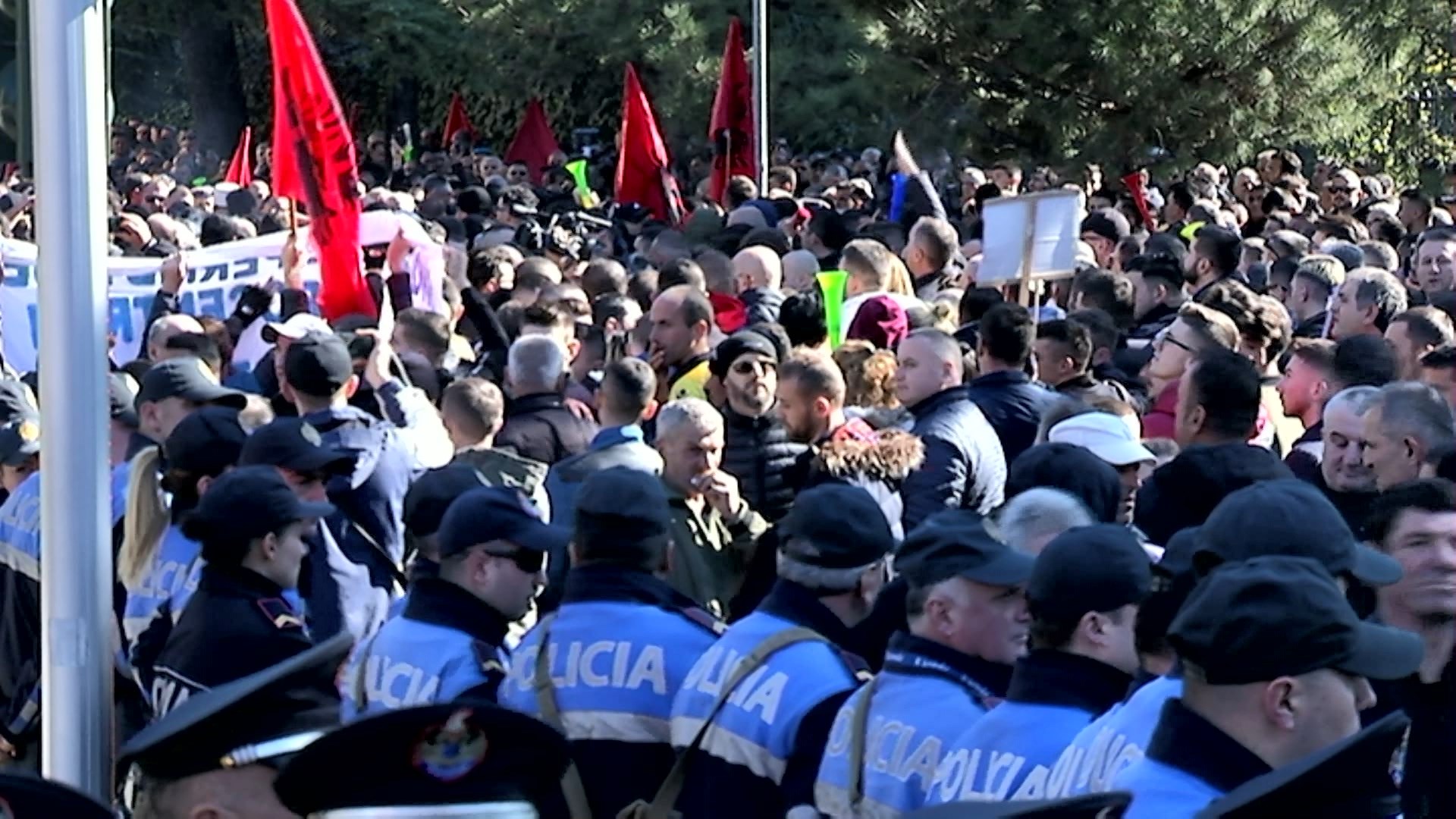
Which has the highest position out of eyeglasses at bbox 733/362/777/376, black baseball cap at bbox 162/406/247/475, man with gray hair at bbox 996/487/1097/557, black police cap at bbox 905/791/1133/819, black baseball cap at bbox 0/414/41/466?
black police cap at bbox 905/791/1133/819

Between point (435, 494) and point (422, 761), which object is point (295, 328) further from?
point (422, 761)

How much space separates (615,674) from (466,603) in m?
0.47

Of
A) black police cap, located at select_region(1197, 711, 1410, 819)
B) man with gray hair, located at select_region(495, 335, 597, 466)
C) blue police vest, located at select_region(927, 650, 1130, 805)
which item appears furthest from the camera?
man with gray hair, located at select_region(495, 335, 597, 466)

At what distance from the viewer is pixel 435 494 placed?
5973 millimetres

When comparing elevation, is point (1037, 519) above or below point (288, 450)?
above

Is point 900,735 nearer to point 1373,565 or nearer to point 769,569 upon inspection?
point 1373,565

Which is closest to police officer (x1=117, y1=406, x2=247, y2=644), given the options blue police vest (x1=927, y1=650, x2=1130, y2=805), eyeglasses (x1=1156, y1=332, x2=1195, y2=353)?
blue police vest (x1=927, y1=650, x2=1130, y2=805)

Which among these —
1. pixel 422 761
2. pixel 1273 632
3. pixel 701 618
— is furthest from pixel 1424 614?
pixel 422 761

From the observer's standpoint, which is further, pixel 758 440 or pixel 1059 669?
pixel 758 440

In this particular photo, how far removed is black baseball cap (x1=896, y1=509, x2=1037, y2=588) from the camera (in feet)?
15.3

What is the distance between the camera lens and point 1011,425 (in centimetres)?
805

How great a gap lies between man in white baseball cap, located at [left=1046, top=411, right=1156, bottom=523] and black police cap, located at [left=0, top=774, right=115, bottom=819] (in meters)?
4.27

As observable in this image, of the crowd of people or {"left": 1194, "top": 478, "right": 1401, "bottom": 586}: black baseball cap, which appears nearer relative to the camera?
the crowd of people

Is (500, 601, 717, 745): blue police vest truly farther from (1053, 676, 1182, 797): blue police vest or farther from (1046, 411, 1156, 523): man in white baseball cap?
(1046, 411, 1156, 523): man in white baseball cap
